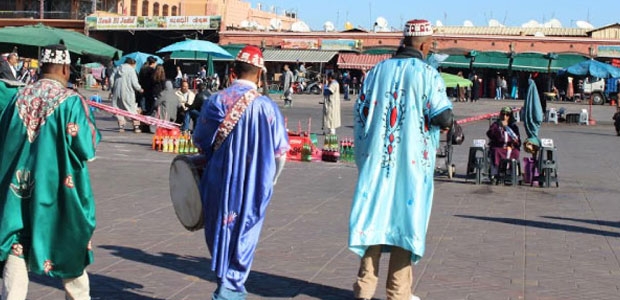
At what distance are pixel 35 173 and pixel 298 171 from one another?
30.2 ft

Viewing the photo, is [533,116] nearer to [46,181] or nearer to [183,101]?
[183,101]

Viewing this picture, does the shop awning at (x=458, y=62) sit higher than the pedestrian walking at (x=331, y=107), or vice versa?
the shop awning at (x=458, y=62)

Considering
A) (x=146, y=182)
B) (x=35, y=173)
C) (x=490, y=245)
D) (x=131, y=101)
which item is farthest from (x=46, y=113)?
(x=131, y=101)

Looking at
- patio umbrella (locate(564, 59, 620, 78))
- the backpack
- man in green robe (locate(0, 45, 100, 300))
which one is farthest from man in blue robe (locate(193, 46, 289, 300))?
patio umbrella (locate(564, 59, 620, 78))

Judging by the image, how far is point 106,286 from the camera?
6.40 m

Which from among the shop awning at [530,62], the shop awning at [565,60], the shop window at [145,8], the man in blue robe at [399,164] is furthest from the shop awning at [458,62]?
the man in blue robe at [399,164]

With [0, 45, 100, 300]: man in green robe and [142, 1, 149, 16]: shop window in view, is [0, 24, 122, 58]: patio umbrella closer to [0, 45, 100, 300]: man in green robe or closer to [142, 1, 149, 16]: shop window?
[0, 45, 100, 300]: man in green robe

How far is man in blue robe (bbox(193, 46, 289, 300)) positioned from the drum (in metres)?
0.05

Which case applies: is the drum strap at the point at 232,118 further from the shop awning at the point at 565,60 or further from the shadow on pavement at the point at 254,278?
the shop awning at the point at 565,60

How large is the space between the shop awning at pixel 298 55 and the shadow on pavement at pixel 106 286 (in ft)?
153

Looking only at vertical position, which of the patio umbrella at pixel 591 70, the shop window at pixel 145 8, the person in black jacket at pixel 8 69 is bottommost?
the person in black jacket at pixel 8 69

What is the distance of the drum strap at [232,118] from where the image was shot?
553 cm

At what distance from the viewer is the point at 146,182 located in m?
Result: 12.1

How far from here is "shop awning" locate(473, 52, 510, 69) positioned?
166 ft
